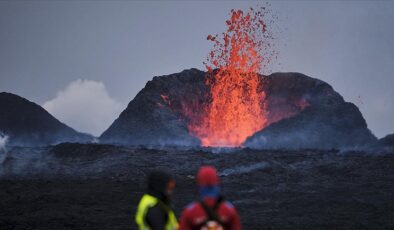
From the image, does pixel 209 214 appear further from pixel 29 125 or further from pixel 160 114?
pixel 29 125

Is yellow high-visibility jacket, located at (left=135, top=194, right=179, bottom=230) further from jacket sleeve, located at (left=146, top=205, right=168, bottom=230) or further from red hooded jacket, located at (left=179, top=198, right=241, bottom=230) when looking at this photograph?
red hooded jacket, located at (left=179, top=198, right=241, bottom=230)

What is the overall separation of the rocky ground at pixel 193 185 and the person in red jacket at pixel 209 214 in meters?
13.3

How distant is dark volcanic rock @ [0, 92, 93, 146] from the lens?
56250mm

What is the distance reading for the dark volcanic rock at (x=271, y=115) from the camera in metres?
48.5

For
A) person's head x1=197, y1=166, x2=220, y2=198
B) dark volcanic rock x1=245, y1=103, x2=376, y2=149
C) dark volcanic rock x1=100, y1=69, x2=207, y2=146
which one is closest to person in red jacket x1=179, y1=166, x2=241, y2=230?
person's head x1=197, y1=166, x2=220, y2=198

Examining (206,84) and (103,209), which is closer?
(103,209)

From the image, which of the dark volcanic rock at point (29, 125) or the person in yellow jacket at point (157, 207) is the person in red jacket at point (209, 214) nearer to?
the person in yellow jacket at point (157, 207)

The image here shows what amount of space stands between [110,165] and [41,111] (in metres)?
27.6

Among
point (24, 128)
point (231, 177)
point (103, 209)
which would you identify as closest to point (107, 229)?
point (103, 209)

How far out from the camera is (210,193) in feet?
17.6

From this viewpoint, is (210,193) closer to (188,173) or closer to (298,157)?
(188,173)

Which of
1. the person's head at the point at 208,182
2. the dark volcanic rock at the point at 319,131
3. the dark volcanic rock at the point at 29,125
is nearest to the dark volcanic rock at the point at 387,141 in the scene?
the dark volcanic rock at the point at 319,131

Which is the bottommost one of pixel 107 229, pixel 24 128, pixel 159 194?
pixel 107 229

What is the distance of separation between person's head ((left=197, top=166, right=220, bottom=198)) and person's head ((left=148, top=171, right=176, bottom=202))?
0.45m
